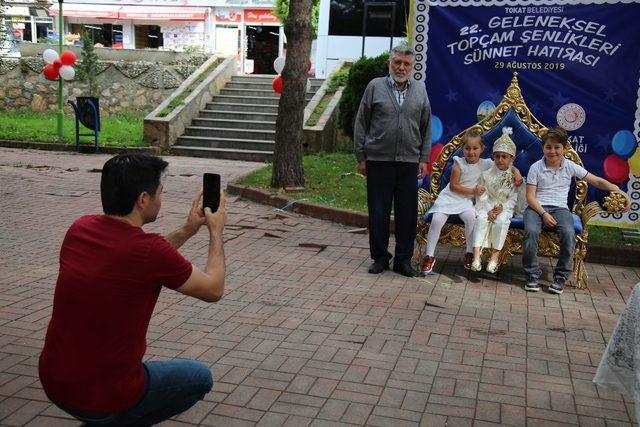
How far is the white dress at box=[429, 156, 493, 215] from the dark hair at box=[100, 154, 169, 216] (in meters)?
4.48

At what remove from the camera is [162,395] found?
2.61 meters

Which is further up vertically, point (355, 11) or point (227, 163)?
point (355, 11)

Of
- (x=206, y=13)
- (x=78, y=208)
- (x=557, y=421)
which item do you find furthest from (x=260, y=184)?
(x=206, y=13)

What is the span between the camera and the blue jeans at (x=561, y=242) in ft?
20.5

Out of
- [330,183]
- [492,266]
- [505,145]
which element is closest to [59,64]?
[330,183]

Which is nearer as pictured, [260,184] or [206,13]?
[260,184]

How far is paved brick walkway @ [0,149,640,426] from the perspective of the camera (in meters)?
3.73

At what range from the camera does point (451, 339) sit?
Result: 4.88m

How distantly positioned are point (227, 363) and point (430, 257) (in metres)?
2.92

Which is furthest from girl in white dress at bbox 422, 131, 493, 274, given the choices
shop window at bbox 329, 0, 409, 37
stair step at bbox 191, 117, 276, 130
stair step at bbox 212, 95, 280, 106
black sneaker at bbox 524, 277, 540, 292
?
shop window at bbox 329, 0, 409, 37

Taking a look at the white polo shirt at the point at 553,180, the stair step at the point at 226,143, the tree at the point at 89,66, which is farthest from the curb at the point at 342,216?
the tree at the point at 89,66

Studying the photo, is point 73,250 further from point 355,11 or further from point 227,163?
point 355,11

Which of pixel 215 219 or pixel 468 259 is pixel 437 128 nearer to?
pixel 468 259

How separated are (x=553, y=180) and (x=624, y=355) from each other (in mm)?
3543
